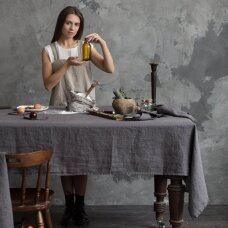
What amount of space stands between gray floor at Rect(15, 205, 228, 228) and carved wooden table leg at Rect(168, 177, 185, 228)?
2.28 feet

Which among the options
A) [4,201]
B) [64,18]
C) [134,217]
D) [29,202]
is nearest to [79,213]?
[134,217]

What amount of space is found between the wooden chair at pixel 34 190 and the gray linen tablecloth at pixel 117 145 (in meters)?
0.14

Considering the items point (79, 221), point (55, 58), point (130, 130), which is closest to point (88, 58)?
point (55, 58)

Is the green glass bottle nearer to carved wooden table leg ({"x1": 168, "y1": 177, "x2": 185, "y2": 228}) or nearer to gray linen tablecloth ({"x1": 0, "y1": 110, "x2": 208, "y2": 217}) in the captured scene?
gray linen tablecloth ({"x1": 0, "y1": 110, "x2": 208, "y2": 217})

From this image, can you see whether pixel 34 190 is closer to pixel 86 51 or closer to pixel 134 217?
pixel 86 51

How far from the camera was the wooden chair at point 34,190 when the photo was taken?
9.81ft

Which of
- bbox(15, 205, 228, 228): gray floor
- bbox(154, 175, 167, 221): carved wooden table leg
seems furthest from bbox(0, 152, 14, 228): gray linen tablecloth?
bbox(15, 205, 228, 228): gray floor

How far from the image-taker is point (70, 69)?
4199 millimetres

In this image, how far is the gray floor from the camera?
421 centimetres

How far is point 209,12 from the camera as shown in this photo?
482 cm

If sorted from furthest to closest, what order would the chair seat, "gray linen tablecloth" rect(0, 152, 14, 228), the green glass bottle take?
the green glass bottle < the chair seat < "gray linen tablecloth" rect(0, 152, 14, 228)

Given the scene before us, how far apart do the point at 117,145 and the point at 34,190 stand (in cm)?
63

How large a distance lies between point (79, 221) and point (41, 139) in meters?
1.10

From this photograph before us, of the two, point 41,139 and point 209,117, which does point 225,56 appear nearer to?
point 209,117
